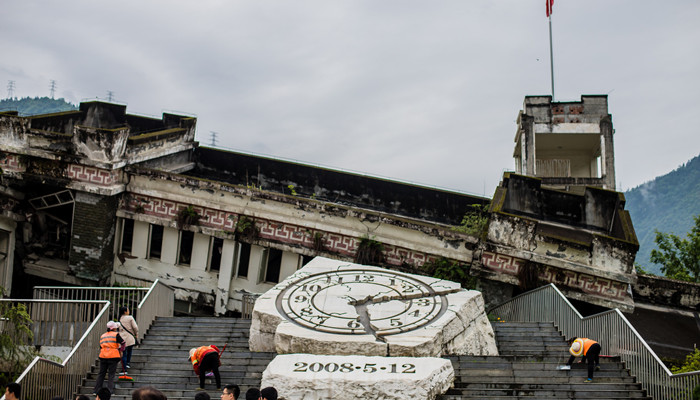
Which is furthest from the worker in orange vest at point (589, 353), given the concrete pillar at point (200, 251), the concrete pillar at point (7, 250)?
the concrete pillar at point (7, 250)

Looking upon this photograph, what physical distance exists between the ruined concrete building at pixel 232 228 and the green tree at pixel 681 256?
4649 mm

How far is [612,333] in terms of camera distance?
13.5 meters

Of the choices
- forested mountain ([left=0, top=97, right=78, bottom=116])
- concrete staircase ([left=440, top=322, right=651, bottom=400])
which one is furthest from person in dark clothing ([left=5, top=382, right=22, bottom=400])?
forested mountain ([left=0, top=97, right=78, bottom=116])

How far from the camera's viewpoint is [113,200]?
23188 millimetres

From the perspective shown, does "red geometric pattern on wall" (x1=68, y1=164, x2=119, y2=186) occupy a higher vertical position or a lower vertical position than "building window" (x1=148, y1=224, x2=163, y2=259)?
higher

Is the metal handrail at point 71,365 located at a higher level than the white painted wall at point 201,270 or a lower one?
lower

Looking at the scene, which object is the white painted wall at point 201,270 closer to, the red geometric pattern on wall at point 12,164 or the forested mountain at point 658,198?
the red geometric pattern on wall at point 12,164

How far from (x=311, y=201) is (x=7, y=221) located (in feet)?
37.1

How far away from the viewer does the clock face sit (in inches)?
546

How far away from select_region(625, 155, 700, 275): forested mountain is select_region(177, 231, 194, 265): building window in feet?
244

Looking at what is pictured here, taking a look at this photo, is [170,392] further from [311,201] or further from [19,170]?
[19,170]

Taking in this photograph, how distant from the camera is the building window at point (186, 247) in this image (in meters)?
23.6

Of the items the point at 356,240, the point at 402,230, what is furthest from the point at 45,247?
the point at 402,230

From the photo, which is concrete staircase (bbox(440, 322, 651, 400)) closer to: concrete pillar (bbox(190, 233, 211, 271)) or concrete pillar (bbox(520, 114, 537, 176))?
concrete pillar (bbox(190, 233, 211, 271))
